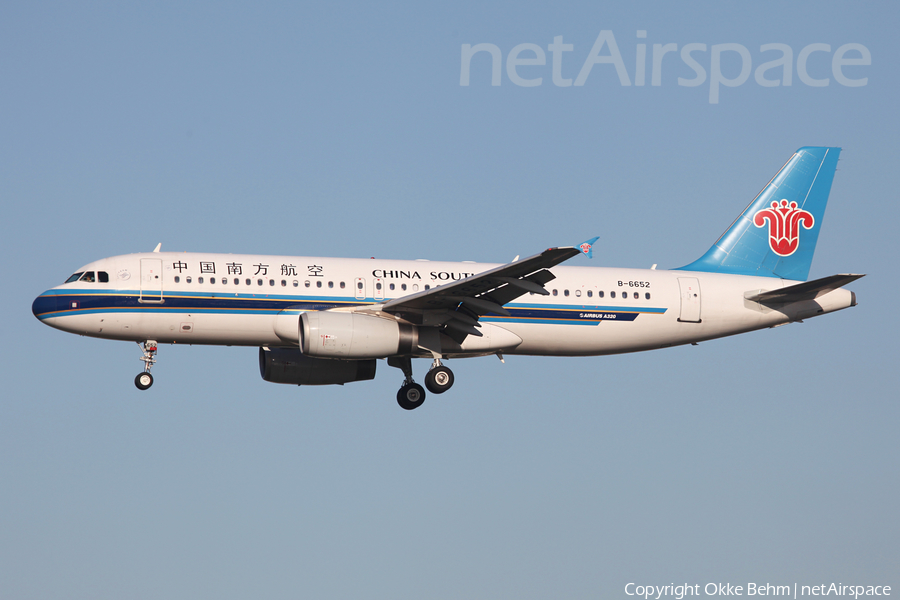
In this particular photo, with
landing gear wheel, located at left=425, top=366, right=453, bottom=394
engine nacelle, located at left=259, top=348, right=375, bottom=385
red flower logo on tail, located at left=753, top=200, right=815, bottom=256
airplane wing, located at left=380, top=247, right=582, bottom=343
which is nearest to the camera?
airplane wing, located at left=380, top=247, right=582, bottom=343

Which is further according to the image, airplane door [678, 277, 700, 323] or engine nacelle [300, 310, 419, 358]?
airplane door [678, 277, 700, 323]

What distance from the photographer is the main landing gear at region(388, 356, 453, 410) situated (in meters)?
36.8

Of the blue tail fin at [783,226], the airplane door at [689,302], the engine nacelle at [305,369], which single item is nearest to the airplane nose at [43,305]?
the engine nacelle at [305,369]

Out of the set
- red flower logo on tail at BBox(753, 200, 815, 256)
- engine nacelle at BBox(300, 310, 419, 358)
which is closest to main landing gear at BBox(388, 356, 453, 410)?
engine nacelle at BBox(300, 310, 419, 358)

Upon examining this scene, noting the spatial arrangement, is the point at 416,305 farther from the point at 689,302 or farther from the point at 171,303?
the point at 689,302

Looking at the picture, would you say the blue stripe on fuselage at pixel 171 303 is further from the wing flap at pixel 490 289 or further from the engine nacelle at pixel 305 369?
the engine nacelle at pixel 305 369

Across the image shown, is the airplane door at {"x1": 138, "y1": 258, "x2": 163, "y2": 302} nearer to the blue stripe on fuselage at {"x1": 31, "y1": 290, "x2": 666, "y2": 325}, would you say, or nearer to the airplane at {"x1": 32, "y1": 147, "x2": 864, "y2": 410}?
the airplane at {"x1": 32, "y1": 147, "x2": 864, "y2": 410}

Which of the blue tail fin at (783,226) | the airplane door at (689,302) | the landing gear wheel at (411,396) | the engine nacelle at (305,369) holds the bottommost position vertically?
the landing gear wheel at (411,396)

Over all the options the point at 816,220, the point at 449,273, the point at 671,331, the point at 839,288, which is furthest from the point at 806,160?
the point at 449,273

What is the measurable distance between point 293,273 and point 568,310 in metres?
9.22

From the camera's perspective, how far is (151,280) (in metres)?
35.1

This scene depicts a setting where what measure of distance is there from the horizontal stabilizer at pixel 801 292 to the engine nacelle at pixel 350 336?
1298cm

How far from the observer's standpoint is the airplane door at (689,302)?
128ft

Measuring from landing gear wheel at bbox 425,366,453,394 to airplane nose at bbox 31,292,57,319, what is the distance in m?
12.0
